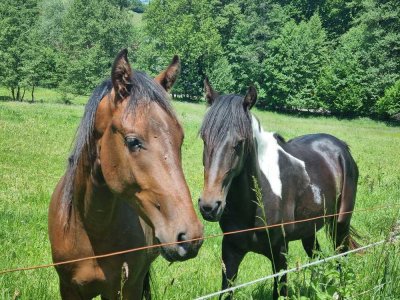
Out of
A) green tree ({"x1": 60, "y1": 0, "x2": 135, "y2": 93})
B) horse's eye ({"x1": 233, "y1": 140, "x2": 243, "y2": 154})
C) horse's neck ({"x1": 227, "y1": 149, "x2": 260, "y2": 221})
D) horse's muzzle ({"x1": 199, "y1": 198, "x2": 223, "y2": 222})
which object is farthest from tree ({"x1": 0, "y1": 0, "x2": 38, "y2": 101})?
horse's muzzle ({"x1": 199, "y1": 198, "x2": 223, "y2": 222})

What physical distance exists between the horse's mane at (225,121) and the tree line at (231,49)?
33508mm

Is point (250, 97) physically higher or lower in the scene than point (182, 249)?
higher

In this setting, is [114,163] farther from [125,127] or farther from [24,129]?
[24,129]

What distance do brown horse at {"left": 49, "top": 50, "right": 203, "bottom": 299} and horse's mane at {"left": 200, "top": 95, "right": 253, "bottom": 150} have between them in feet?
3.76

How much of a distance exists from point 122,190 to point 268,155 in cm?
249

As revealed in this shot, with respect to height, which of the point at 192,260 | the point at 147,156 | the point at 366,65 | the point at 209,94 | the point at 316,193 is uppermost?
the point at 366,65

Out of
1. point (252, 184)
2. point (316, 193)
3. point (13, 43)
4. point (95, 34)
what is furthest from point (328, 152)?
point (95, 34)

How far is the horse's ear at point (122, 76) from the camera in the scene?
2.14m

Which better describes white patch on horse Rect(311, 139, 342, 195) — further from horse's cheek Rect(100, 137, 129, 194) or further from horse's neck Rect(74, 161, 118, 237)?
horse's cheek Rect(100, 137, 129, 194)

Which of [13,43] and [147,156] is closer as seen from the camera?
[147,156]

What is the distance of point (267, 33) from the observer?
183 feet

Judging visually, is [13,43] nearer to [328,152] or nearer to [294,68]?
[294,68]

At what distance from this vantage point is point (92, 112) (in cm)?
235

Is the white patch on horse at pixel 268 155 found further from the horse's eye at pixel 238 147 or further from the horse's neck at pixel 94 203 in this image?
the horse's neck at pixel 94 203
